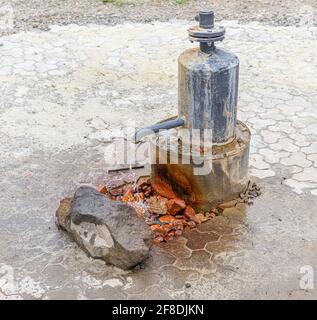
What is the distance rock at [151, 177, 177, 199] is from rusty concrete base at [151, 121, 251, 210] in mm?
51

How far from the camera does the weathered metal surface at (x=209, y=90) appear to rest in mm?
3809

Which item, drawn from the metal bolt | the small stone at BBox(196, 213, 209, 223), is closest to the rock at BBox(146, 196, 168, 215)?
the small stone at BBox(196, 213, 209, 223)

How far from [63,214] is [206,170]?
105cm

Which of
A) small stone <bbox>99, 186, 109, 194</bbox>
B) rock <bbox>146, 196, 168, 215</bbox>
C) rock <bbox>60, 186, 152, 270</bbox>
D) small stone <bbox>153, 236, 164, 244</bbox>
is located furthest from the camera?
small stone <bbox>99, 186, 109, 194</bbox>

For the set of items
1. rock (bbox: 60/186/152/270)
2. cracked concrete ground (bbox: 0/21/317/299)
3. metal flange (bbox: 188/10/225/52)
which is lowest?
cracked concrete ground (bbox: 0/21/317/299)

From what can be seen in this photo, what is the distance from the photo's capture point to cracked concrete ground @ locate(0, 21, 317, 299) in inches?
140

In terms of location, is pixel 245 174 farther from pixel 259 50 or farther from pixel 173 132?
pixel 259 50

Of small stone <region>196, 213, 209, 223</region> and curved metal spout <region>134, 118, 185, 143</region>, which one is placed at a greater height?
curved metal spout <region>134, 118, 185, 143</region>

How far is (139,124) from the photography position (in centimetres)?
557

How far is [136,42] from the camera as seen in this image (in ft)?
25.2

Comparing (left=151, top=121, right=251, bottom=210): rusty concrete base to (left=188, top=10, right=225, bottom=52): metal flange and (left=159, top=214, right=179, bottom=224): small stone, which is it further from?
(left=188, top=10, right=225, bottom=52): metal flange

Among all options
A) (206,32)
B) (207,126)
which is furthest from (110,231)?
(206,32)

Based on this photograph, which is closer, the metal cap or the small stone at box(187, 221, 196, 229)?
the metal cap

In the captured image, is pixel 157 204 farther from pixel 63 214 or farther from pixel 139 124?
pixel 139 124
